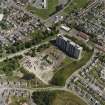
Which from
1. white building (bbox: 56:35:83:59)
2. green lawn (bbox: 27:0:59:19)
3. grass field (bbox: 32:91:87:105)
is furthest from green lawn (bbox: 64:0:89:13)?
grass field (bbox: 32:91:87:105)

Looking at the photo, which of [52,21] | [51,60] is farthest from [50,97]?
[52,21]

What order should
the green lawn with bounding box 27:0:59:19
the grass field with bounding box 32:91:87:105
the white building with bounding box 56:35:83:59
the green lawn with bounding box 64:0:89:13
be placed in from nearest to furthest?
the grass field with bounding box 32:91:87:105
the white building with bounding box 56:35:83:59
the green lawn with bounding box 27:0:59:19
the green lawn with bounding box 64:0:89:13

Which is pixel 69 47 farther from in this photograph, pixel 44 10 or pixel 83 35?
pixel 44 10

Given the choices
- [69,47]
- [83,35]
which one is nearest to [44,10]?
[83,35]

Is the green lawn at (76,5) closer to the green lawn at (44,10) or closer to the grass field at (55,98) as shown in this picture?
the green lawn at (44,10)

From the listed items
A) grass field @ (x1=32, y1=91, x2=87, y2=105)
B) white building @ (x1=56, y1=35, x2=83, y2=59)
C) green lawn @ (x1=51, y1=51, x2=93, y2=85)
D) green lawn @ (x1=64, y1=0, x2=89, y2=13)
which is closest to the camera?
grass field @ (x1=32, y1=91, x2=87, y2=105)

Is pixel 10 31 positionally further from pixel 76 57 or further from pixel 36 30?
pixel 76 57

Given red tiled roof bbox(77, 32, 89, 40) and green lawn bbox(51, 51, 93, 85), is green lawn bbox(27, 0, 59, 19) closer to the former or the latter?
red tiled roof bbox(77, 32, 89, 40)

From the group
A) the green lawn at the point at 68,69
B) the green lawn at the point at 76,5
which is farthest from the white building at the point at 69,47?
the green lawn at the point at 76,5
